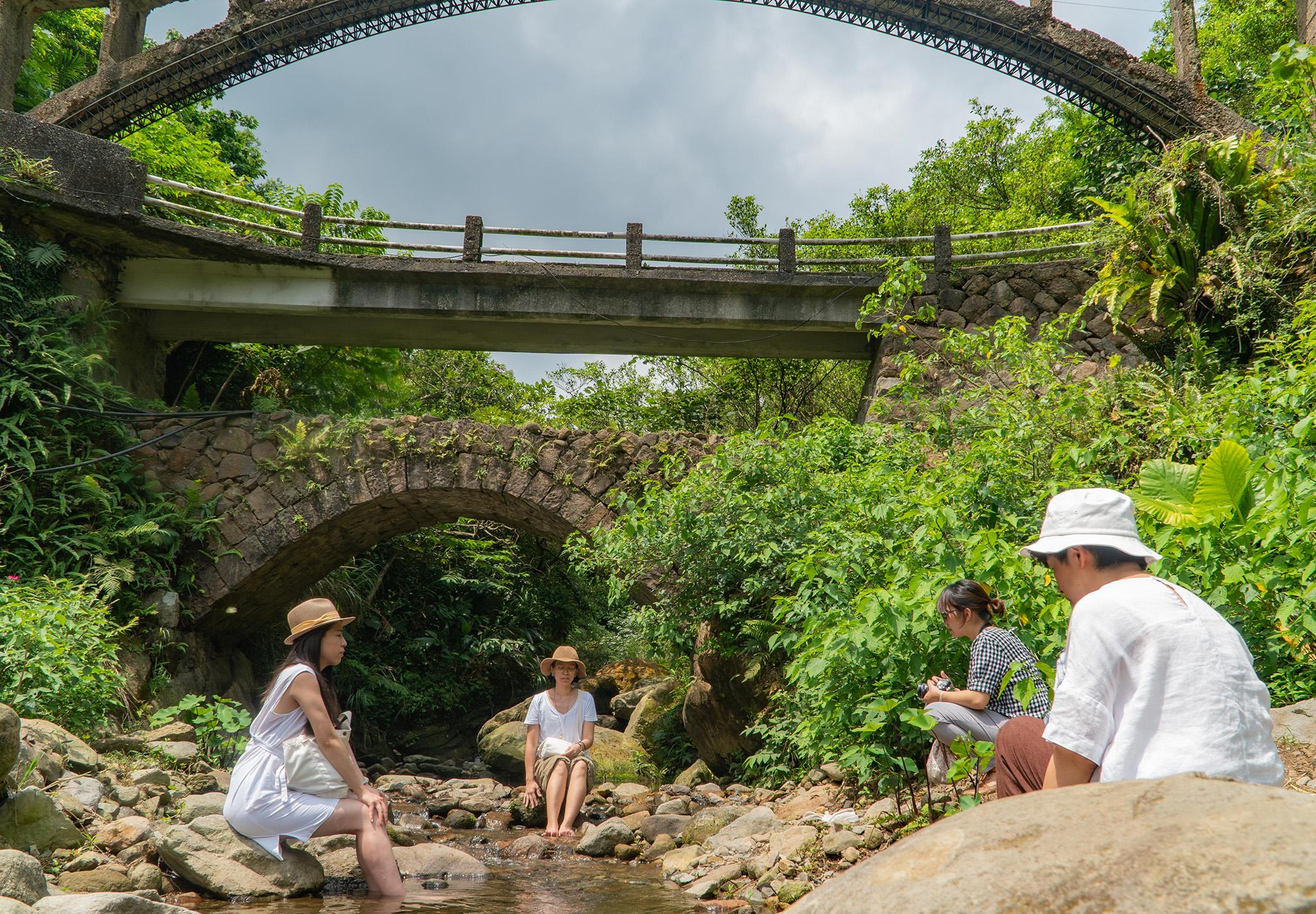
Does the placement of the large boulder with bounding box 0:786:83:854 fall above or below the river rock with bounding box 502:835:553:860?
above

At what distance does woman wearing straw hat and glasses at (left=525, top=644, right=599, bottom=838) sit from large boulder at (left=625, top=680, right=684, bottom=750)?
2.92 m

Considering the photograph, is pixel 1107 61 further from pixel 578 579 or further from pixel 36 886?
pixel 36 886

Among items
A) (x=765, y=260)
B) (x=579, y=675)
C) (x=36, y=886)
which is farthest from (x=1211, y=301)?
(x=36, y=886)

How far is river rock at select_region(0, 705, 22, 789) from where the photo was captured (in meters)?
3.86

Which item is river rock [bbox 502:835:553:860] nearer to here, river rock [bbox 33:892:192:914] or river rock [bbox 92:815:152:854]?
river rock [bbox 92:815:152:854]

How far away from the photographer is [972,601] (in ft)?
12.3

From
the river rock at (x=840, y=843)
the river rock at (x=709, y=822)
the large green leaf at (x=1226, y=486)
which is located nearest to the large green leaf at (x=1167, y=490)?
the large green leaf at (x=1226, y=486)

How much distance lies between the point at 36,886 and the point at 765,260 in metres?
8.81

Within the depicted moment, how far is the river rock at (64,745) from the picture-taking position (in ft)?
18.3

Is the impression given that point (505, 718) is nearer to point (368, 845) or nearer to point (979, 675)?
point (368, 845)

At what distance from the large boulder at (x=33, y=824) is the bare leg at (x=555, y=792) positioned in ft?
9.22

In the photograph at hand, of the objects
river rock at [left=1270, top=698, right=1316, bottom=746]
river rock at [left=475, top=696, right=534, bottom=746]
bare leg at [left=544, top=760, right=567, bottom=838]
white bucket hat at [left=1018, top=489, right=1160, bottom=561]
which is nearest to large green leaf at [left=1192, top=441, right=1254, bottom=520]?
river rock at [left=1270, top=698, right=1316, bottom=746]

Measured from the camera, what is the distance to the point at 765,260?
10.5m

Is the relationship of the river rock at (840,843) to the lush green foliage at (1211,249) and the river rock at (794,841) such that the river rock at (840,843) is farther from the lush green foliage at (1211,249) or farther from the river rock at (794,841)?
the lush green foliage at (1211,249)
